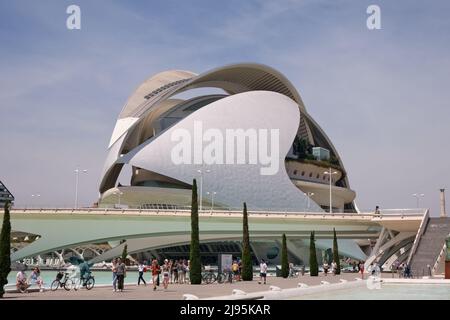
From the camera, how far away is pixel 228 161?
6322 cm

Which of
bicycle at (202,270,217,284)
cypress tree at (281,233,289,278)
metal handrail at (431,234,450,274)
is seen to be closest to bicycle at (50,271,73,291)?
bicycle at (202,270,217,284)

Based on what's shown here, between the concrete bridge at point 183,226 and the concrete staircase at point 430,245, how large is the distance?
4.23 m

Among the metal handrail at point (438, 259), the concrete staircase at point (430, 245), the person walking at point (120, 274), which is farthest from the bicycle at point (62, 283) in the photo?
the metal handrail at point (438, 259)

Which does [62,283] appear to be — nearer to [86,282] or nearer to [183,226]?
[86,282]

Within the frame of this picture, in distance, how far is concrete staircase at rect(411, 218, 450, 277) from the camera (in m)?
38.3

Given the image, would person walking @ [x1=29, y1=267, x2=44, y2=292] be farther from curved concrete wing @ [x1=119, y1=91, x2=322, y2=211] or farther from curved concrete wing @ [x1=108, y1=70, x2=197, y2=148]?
curved concrete wing @ [x1=108, y1=70, x2=197, y2=148]

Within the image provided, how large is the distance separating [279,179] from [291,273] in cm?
2639

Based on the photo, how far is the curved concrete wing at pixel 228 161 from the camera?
205 ft

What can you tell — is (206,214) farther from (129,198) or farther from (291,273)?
(129,198)

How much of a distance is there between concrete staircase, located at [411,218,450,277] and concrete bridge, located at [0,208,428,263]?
4.23 meters

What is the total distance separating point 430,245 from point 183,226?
20444mm

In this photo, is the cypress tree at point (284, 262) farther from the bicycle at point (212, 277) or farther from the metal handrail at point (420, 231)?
the metal handrail at point (420, 231)
